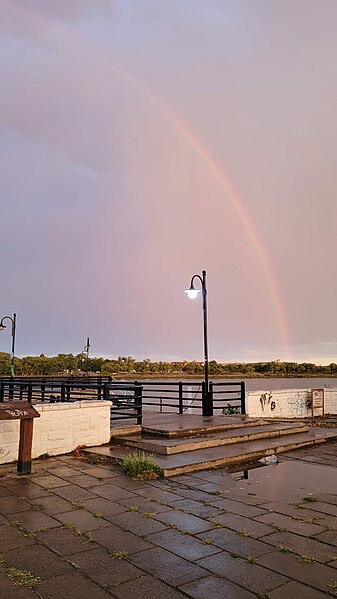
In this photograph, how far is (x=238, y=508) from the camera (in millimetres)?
5496

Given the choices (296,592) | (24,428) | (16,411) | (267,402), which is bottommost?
(296,592)

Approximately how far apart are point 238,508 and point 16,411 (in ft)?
11.8

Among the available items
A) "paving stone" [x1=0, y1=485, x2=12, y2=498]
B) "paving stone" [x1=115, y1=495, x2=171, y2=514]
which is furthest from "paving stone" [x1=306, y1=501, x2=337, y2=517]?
"paving stone" [x1=0, y1=485, x2=12, y2=498]

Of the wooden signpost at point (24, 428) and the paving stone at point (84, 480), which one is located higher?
the wooden signpost at point (24, 428)

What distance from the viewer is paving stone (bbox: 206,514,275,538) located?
465cm

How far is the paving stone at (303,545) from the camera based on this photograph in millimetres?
4062

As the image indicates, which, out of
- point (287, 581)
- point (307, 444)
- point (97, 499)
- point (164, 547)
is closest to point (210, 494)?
point (97, 499)

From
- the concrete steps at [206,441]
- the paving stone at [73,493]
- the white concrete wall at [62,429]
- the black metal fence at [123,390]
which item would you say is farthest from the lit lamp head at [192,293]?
the paving stone at [73,493]

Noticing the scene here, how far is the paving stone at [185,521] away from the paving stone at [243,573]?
73 cm

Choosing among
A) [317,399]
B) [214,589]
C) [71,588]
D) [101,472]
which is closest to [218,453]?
[101,472]

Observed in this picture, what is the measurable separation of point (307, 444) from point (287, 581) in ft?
22.8

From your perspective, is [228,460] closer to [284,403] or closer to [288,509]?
[288,509]

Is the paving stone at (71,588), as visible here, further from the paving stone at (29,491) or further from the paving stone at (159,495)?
the paving stone at (29,491)

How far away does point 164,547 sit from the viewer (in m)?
4.25
